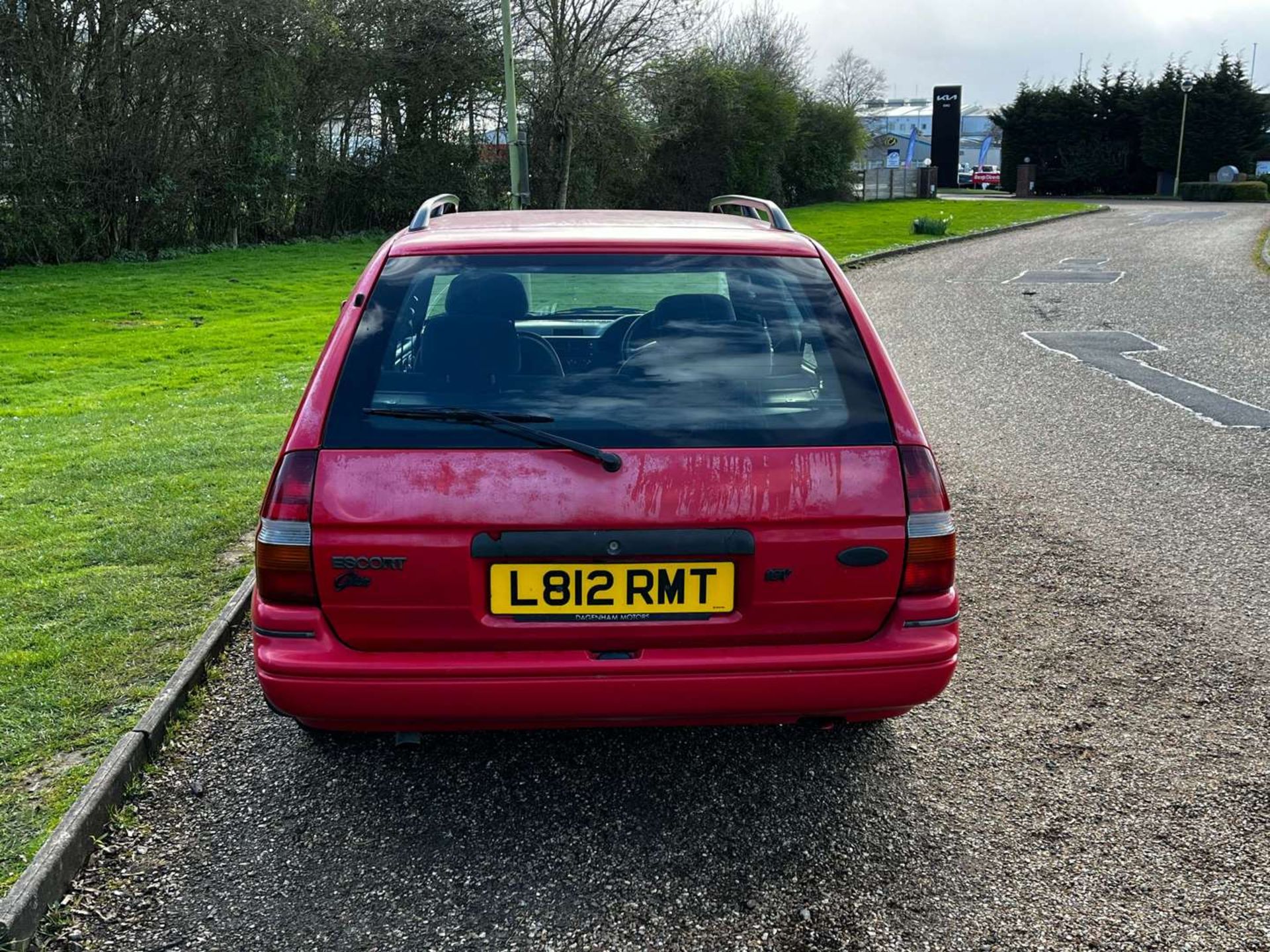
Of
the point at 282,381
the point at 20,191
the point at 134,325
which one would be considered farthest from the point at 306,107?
the point at 282,381

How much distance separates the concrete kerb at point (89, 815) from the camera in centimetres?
254

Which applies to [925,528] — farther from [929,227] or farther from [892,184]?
[892,184]

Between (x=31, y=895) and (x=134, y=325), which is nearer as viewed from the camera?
(x=31, y=895)

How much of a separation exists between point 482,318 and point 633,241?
1.57ft

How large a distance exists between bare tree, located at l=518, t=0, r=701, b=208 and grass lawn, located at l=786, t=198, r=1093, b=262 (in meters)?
6.55

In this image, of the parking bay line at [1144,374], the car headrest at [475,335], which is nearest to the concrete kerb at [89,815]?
the car headrest at [475,335]

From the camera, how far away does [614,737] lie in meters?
3.59

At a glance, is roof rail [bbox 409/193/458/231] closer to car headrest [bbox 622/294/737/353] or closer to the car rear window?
the car rear window

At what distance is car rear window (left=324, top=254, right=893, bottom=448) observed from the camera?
2.78 m

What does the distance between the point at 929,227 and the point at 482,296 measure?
26.9 metres

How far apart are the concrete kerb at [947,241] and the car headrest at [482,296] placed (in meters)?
18.5

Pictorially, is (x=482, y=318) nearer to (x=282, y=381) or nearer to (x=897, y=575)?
(x=897, y=575)

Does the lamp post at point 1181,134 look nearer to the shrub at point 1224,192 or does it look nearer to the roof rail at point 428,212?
the shrub at point 1224,192

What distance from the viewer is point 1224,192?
49.7 m
